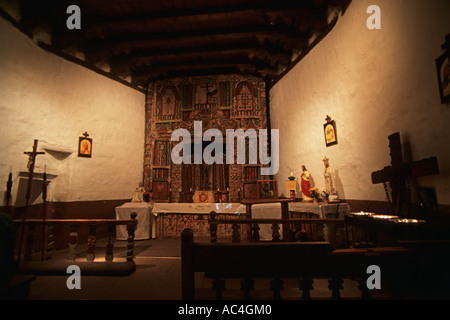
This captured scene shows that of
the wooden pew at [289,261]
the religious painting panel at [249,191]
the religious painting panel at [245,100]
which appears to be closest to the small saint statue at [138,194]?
the religious painting panel at [249,191]

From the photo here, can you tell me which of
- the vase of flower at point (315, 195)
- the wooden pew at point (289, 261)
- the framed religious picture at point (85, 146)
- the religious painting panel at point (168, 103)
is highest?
the religious painting panel at point (168, 103)

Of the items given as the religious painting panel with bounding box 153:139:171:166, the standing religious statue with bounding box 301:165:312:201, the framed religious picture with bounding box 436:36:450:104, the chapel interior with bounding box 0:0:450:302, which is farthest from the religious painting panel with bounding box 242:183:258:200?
the framed religious picture with bounding box 436:36:450:104

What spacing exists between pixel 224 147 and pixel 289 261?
6.42 m

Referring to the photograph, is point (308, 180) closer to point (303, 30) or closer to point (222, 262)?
point (303, 30)

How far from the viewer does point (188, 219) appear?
674 cm

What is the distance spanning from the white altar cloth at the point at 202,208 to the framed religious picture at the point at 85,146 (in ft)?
8.04

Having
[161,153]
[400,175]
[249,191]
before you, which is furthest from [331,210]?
[161,153]

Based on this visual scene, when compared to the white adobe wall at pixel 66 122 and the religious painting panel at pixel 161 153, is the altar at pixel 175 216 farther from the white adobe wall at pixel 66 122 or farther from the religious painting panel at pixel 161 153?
the religious painting panel at pixel 161 153

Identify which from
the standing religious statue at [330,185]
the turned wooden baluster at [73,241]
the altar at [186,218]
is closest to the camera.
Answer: the turned wooden baluster at [73,241]

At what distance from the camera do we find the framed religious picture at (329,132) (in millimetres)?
4841

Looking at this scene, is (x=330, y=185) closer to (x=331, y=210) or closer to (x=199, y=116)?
(x=331, y=210)

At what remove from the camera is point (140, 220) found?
21.2 feet

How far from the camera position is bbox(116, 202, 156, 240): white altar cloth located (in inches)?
251

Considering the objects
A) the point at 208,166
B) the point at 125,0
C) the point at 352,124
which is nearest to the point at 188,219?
the point at 208,166
